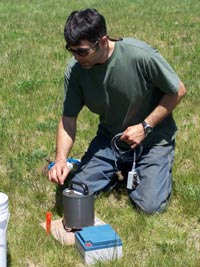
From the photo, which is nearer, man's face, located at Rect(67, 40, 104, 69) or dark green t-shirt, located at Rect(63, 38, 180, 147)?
man's face, located at Rect(67, 40, 104, 69)

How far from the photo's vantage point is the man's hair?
4.32 meters

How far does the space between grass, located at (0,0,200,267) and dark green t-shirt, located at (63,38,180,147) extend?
697 millimetres

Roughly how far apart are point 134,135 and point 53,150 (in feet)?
5.80

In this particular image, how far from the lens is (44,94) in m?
8.25

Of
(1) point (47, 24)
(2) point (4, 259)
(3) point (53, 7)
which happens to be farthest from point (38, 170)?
(3) point (53, 7)

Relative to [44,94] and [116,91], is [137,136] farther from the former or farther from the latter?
[44,94]

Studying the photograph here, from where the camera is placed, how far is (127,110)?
16.6 feet

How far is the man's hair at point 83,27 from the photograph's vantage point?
170 inches

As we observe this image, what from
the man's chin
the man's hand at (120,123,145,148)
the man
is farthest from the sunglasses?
the man's hand at (120,123,145,148)

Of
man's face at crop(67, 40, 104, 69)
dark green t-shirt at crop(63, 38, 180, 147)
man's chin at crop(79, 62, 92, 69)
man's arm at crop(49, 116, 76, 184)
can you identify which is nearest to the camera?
man's face at crop(67, 40, 104, 69)

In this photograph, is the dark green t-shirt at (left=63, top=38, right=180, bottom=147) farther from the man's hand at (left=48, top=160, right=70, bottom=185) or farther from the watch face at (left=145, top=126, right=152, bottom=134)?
the man's hand at (left=48, top=160, right=70, bottom=185)

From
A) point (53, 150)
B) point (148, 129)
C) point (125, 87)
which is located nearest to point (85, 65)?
point (125, 87)

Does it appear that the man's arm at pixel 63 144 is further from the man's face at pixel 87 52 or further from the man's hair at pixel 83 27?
the man's hair at pixel 83 27

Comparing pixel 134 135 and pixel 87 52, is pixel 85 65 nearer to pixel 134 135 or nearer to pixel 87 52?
pixel 87 52
